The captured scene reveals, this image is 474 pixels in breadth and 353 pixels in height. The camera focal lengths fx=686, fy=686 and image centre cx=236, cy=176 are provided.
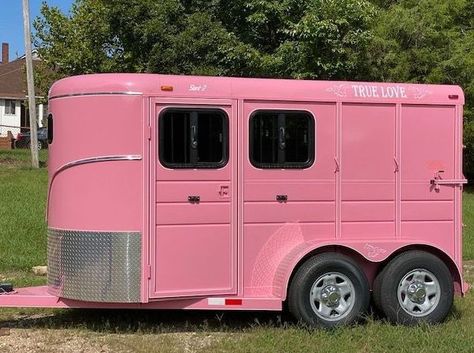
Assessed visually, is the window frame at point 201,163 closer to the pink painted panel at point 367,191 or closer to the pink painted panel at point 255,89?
the pink painted panel at point 255,89

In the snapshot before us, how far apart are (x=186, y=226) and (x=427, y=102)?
8.85 feet

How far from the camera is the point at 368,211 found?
6680mm

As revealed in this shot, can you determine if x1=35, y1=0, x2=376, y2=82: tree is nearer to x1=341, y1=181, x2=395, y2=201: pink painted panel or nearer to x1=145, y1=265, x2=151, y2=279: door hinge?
x1=341, y1=181, x2=395, y2=201: pink painted panel

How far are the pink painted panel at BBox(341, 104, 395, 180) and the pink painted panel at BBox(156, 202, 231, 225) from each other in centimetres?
124

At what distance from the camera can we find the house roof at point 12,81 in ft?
157

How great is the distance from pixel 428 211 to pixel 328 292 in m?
1.35

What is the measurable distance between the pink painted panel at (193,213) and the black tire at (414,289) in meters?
1.65

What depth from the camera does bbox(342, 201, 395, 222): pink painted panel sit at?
261 inches

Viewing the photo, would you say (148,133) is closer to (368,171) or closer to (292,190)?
(292,190)

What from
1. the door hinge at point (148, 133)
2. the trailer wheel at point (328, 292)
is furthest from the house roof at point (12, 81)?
the trailer wheel at point (328, 292)

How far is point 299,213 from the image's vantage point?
6.49m

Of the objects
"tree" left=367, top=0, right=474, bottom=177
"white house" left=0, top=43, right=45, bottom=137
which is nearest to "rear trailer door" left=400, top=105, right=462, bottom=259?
"tree" left=367, top=0, right=474, bottom=177

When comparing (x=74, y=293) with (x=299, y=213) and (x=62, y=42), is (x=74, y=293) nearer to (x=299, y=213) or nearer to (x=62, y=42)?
(x=299, y=213)

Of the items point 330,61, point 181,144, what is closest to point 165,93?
point 181,144
